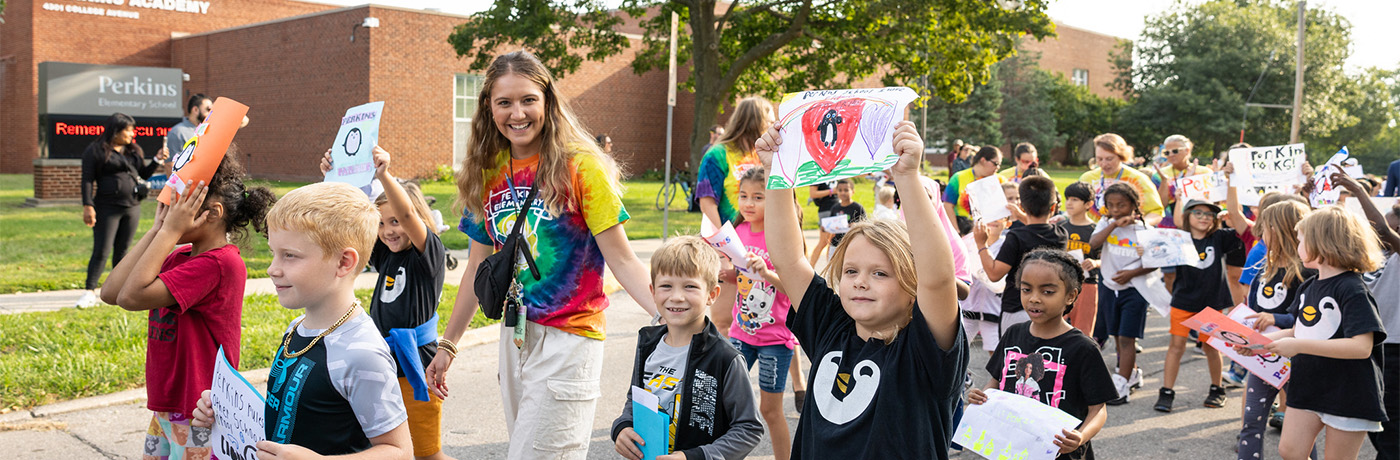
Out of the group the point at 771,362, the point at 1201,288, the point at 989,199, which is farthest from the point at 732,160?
the point at 1201,288

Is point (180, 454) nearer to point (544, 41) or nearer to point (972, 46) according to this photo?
point (544, 41)

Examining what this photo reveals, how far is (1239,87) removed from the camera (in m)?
54.8

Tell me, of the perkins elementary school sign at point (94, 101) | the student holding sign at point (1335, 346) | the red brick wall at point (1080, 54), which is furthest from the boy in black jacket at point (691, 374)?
the red brick wall at point (1080, 54)

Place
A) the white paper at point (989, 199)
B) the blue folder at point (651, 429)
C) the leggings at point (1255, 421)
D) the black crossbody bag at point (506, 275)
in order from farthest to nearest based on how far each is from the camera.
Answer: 1. the white paper at point (989, 199)
2. the leggings at point (1255, 421)
3. the black crossbody bag at point (506, 275)
4. the blue folder at point (651, 429)

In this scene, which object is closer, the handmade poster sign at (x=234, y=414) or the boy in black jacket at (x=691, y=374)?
the handmade poster sign at (x=234, y=414)

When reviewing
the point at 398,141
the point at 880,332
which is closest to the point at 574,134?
the point at 880,332

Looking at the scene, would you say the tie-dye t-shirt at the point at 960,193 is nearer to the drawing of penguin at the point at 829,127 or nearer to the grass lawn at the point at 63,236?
the grass lawn at the point at 63,236

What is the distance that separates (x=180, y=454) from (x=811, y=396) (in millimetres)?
2293

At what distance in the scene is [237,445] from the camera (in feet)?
8.21

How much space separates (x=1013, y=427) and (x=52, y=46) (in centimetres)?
4419

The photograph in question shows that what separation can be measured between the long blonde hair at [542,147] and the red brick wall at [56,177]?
21431mm

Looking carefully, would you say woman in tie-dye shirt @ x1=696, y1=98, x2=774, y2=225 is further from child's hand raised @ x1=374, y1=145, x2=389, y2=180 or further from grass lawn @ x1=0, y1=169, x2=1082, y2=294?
child's hand raised @ x1=374, y1=145, x2=389, y2=180

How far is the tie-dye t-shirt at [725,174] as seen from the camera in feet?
19.0

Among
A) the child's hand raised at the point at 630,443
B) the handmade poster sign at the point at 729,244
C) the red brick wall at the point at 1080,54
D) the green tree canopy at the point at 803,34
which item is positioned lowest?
the child's hand raised at the point at 630,443
